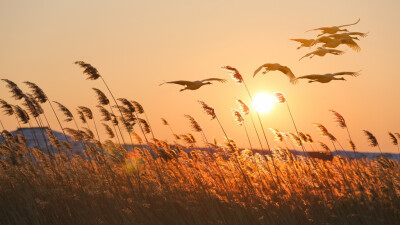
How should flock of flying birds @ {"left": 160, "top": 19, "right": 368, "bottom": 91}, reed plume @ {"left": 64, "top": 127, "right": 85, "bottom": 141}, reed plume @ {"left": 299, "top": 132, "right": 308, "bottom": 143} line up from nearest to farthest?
flock of flying birds @ {"left": 160, "top": 19, "right": 368, "bottom": 91} < reed plume @ {"left": 299, "top": 132, "right": 308, "bottom": 143} < reed plume @ {"left": 64, "top": 127, "right": 85, "bottom": 141}

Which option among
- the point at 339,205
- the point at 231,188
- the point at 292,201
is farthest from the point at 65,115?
the point at 339,205

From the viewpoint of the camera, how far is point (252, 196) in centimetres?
556

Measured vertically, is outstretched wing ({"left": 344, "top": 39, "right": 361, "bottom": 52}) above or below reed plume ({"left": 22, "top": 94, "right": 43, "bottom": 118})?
below

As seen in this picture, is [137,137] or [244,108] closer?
[244,108]

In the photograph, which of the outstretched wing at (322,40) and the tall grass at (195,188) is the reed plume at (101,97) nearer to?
the tall grass at (195,188)

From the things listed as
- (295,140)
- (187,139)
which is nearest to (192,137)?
(187,139)

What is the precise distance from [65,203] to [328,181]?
3181 mm

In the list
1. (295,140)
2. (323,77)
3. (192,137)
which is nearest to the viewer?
(323,77)

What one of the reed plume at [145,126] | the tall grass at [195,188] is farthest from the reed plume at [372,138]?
the reed plume at [145,126]

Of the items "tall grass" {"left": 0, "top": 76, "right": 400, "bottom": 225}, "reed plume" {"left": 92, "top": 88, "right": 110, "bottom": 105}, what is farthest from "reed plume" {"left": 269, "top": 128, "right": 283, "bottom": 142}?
"reed plume" {"left": 92, "top": 88, "right": 110, "bottom": 105}

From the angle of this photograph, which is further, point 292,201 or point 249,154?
point 249,154

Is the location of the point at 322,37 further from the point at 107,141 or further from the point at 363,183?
the point at 107,141

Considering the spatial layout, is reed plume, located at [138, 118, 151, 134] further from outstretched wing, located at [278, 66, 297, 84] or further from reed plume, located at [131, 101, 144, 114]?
outstretched wing, located at [278, 66, 297, 84]

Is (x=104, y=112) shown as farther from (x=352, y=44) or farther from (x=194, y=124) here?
(x=352, y=44)
